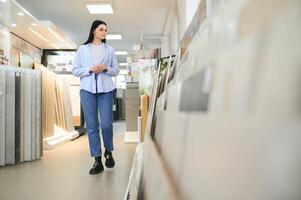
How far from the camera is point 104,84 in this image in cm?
268

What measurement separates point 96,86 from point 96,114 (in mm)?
242

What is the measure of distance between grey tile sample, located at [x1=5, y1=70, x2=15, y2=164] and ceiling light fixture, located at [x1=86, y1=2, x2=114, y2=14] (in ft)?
12.1

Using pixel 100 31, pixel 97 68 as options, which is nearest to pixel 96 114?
pixel 97 68

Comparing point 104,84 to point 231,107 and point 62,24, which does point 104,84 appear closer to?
point 231,107

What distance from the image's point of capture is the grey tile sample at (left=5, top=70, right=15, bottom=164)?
3135 millimetres

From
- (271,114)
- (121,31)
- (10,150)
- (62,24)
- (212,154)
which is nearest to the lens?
(271,114)

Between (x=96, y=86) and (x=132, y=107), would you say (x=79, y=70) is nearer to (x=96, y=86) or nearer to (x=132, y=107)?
(x=96, y=86)

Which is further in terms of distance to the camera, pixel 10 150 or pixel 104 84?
pixel 10 150

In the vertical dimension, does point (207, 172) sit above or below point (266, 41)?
below

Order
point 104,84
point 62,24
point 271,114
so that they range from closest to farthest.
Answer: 1. point 271,114
2. point 104,84
3. point 62,24

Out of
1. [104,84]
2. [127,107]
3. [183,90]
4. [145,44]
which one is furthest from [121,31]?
[183,90]

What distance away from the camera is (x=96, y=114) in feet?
8.86

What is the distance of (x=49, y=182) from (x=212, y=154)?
211 cm

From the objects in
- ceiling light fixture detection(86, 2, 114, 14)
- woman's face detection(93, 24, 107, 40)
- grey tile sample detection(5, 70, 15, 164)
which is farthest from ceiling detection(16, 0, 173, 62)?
woman's face detection(93, 24, 107, 40)
